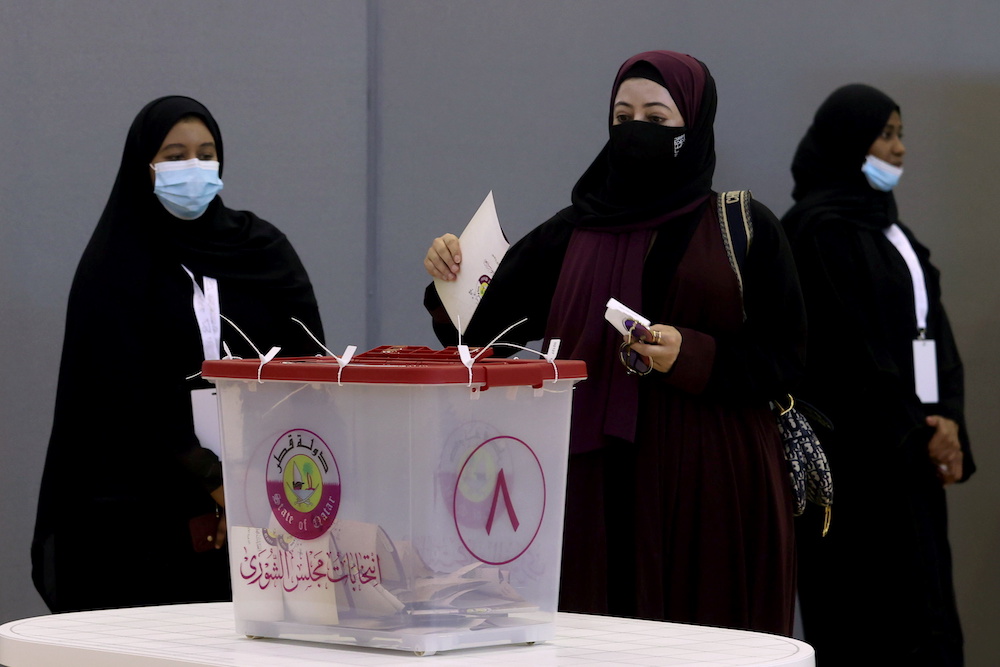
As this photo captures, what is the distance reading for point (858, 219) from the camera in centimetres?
352

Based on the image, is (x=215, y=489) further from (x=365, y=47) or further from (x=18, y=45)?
(x=365, y=47)

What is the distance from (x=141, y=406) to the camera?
8.79 feet

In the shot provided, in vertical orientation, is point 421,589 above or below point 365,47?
below

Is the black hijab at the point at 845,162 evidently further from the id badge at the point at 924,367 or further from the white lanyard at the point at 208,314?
the white lanyard at the point at 208,314

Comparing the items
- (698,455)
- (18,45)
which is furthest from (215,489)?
(18,45)

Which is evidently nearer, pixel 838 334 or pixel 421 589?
pixel 421 589

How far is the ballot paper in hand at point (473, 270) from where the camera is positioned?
7.44 ft

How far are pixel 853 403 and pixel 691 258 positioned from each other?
145 centimetres

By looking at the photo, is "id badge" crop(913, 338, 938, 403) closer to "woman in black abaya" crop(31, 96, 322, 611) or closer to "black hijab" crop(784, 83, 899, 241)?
"black hijab" crop(784, 83, 899, 241)

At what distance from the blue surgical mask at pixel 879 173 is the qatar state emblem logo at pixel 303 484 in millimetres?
2718

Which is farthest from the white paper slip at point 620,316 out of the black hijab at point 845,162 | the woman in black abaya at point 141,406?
the black hijab at point 845,162

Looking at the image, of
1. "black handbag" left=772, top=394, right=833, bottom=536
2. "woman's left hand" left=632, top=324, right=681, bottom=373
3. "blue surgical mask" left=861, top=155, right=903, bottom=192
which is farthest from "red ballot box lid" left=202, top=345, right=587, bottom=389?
"blue surgical mask" left=861, top=155, right=903, bottom=192

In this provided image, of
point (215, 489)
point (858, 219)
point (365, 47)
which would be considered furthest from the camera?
point (365, 47)

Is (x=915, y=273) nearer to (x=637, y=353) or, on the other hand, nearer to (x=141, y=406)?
(x=637, y=353)
